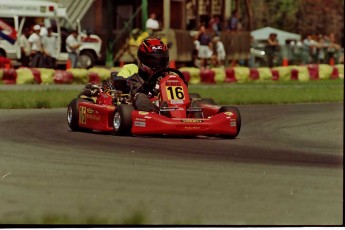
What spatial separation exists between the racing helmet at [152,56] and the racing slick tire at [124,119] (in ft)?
2.96

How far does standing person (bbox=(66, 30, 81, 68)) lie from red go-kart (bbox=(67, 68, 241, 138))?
15.8 m

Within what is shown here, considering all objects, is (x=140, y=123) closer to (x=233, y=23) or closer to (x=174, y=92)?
(x=174, y=92)

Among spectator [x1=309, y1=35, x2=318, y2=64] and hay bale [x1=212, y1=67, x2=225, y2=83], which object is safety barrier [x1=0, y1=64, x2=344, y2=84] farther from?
spectator [x1=309, y1=35, x2=318, y2=64]

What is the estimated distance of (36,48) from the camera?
88.1 feet

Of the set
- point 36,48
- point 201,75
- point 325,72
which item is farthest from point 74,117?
point 325,72

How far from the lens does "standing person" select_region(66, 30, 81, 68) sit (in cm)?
2892

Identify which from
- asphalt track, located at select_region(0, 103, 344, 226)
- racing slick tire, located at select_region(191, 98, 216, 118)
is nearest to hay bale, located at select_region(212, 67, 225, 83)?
asphalt track, located at select_region(0, 103, 344, 226)

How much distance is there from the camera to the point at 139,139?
11695mm

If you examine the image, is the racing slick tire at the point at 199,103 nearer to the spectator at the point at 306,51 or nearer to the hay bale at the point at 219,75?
the hay bale at the point at 219,75

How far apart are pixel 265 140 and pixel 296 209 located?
5183 millimetres

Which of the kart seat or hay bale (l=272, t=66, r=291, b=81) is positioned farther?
hay bale (l=272, t=66, r=291, b=81)

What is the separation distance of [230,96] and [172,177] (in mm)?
11463

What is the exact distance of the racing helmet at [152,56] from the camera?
12703mm

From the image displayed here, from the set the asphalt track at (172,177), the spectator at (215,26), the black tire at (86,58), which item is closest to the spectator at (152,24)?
the black tire at (86,58)
